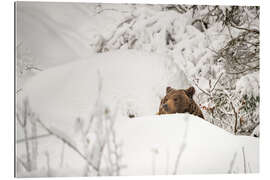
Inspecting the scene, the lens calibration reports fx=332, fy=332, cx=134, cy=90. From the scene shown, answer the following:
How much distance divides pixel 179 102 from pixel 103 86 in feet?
2.09

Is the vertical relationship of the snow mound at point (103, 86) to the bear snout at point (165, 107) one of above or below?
above

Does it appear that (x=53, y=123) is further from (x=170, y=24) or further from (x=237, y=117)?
(x=237, y=117)

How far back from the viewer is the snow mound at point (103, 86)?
2.55m

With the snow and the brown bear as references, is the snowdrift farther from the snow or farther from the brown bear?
the snow

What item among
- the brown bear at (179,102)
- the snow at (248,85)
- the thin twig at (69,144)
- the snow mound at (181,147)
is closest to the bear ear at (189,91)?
the brown bear at (179,102)

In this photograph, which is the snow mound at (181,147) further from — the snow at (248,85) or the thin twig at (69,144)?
the snow at (248,85)

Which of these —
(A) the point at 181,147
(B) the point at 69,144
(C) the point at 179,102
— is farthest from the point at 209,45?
(B) the point at 69,144

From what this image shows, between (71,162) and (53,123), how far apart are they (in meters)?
0.33

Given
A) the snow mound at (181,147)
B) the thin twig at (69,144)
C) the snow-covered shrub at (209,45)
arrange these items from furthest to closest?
the snow-covered shrub at (209,45), the snow mound at (181,147), the thin twig at (69,144)

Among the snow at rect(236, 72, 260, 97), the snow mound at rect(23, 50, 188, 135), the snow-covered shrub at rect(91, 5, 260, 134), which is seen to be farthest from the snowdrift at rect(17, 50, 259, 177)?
the snow at rect(236, 72, 260, 97)
